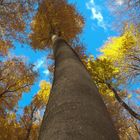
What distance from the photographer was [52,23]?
41.1ft

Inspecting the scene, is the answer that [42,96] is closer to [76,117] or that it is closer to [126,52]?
[126,52]

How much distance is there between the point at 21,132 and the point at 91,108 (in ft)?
33.6

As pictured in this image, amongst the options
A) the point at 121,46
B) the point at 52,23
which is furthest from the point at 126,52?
the point at 52,23

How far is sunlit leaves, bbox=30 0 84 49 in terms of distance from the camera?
12.3 m

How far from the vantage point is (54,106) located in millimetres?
2252

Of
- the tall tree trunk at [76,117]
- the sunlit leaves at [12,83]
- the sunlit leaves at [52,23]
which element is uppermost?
the sunlit leaves at [52,23]

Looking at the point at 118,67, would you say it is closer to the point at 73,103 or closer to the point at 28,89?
the point at 28,89

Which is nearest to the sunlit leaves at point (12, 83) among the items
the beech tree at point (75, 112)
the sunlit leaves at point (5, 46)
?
the sunlit leaves at point (5, 46)

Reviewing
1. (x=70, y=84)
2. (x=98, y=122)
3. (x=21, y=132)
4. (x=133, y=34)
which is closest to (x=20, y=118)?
(x=21, y=132)

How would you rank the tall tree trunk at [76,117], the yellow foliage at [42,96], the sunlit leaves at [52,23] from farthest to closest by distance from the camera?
the yellow foliage at [42,96]
the sunlit leaves at [52,23]
the tall tree trunk at [76,117]

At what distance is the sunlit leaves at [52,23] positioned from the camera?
12.3 metres

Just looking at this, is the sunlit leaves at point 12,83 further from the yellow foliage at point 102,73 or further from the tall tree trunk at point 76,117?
the tall tree trunk at point 76,117

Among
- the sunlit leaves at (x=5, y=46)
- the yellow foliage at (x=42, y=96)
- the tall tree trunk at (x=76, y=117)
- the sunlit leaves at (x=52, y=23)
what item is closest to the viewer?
the tall tree trunk at (x=76, y=117)

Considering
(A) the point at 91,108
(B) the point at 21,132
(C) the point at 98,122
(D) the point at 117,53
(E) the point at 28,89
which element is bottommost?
(C) the point at 98,122
